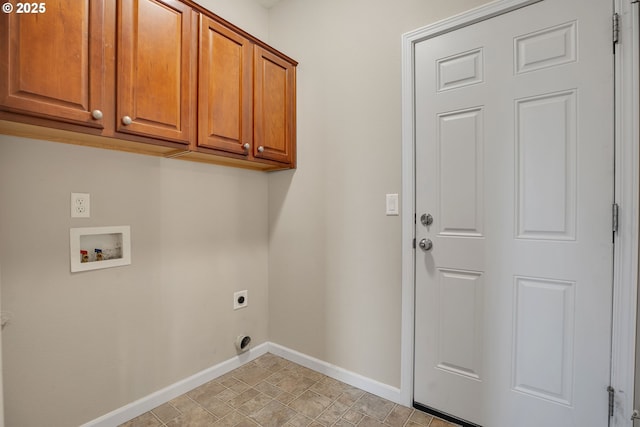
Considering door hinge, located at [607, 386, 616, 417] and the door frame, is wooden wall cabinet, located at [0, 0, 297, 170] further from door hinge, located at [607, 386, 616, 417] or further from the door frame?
door hinge, located at [607, 386, 616, 417]

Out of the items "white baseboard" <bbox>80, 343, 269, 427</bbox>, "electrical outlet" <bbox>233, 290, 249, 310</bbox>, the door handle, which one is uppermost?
the door handle

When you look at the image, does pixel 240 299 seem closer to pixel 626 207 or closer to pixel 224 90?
pixel 224 90

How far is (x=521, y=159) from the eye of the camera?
1405mm

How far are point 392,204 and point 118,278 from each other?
1.57 metres

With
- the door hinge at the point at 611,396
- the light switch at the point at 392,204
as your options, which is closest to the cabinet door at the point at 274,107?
the light switch at the point at 392,204

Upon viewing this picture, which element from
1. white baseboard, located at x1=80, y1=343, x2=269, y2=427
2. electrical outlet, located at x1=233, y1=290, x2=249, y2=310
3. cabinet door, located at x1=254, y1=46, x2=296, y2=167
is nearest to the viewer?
white baseboard, located at x1=80, y1=343, x2=269, y2=427

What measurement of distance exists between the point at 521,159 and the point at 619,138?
1.09ft

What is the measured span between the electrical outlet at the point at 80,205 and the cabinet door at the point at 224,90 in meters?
0.60

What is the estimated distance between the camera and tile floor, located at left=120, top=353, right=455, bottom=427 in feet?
5.24

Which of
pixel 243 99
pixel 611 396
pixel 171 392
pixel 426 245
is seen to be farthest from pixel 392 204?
pixel 171 392

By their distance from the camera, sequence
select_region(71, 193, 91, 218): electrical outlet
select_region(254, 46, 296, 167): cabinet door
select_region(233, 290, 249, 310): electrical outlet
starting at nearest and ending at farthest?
select_region(71, 193, 91, 218): electrical outlet
select_region(254, 46, 296, 167): cabinet door
select_region(233, 290, 249, 310): electrical outlet

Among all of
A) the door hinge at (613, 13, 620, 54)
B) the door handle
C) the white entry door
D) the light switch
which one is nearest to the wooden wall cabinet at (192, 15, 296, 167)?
the light switch

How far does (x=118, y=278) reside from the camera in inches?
62.7

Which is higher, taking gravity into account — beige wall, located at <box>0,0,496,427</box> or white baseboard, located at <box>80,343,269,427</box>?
beige wall, located at <box>0,0,496,427</box>
